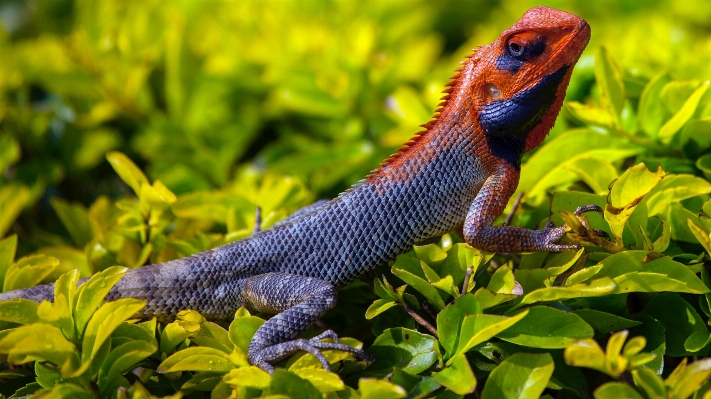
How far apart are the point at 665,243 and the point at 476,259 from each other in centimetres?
70

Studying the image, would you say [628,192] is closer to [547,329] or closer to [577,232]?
[577,232]

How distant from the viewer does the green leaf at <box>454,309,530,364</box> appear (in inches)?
82.1

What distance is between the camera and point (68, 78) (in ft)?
15.2

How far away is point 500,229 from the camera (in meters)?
2.81

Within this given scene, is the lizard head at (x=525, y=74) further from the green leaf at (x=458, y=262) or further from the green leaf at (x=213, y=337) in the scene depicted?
the green leaf at (x=213, y=337)

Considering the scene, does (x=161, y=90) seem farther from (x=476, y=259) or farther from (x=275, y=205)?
(x=476, y=259)

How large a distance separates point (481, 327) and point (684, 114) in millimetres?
1576

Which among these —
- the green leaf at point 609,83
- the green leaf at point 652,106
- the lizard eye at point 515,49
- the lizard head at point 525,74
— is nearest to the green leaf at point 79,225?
the lizard head at point 525,74

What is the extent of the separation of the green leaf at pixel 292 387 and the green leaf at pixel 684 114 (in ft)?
6.77

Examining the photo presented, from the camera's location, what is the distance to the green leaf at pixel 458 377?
211 centimetres

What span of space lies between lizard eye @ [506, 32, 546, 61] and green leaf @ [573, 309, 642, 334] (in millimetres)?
1205

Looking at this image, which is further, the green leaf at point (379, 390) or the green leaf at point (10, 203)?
the green leaf at point (10, 203)

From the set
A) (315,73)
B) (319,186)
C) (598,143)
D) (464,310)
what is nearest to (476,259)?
(464,310)

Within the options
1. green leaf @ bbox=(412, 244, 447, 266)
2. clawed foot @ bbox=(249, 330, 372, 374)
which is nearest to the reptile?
clawed foot @ bbox=(249, 330, 372, 374)
